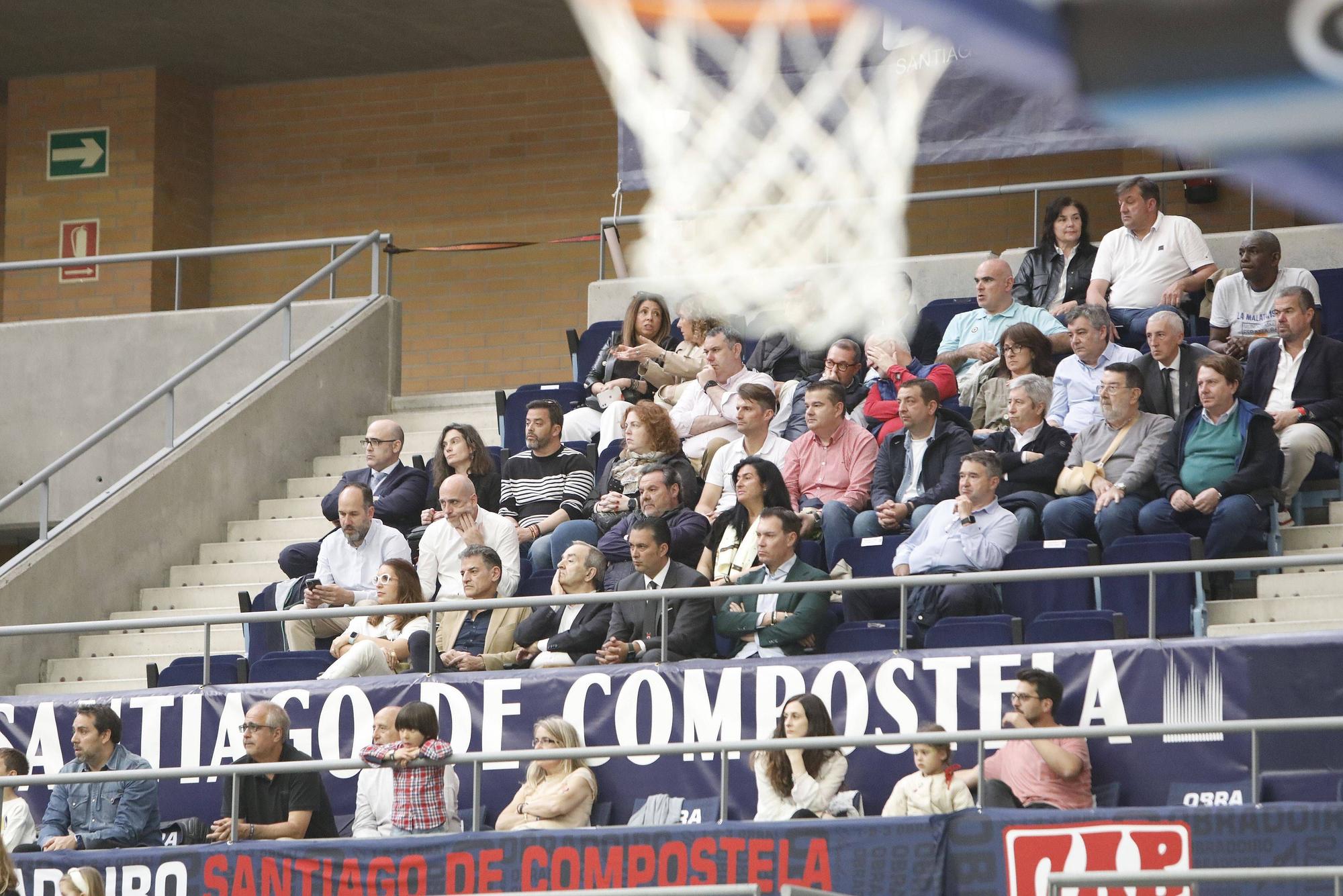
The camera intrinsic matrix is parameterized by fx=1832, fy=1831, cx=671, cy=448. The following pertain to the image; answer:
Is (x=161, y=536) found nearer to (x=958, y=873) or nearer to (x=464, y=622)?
(x=464, y=622)

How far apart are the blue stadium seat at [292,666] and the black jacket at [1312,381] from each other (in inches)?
173

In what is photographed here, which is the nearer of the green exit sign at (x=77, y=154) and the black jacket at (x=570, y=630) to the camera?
the black jacket at (x=570, y=630)

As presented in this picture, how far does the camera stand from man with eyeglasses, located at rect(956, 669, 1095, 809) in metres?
6.46

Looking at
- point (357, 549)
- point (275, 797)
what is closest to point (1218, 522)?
point (275, 797)

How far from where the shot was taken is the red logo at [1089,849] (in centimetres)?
595

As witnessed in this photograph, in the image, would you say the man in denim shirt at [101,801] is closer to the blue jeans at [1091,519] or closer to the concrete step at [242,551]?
the concrete step at [242,551]

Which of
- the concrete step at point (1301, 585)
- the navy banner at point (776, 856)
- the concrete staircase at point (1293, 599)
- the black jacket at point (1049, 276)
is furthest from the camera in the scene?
the black jacket at point (1049, 276)

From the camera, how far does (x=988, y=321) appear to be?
32.3ft

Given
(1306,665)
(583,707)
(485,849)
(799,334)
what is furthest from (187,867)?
(799,334)

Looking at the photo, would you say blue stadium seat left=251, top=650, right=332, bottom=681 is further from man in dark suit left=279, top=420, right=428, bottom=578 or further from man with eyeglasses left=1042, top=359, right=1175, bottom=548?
man with eyeglasses left=1042, top=359, right=1175, bottom=548

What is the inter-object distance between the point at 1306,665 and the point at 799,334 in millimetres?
4459

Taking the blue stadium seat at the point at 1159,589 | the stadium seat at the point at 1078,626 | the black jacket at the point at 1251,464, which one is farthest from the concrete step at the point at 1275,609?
the stadium seat at the point at 1078,626

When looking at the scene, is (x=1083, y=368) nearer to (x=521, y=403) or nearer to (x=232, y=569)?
(x=521, y=403)

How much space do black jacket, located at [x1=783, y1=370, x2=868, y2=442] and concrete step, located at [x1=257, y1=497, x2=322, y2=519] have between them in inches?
125
